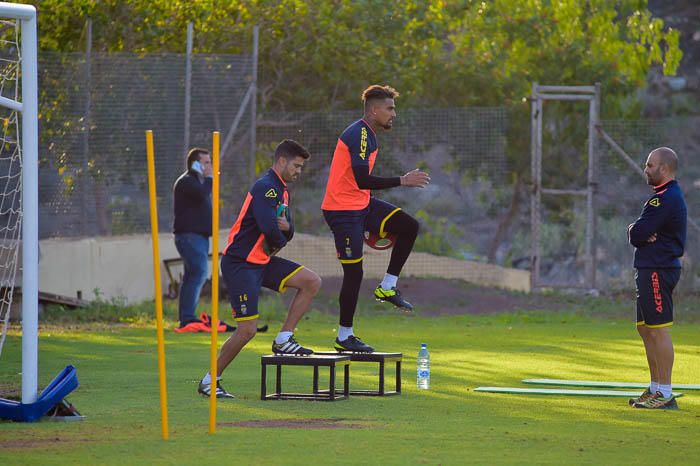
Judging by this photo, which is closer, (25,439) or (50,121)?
(25,439)

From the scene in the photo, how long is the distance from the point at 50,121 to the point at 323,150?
14.9 feet

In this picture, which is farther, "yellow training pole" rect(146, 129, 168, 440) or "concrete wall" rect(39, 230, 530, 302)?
"concrete wall" rect(39, 230, 530, 302)

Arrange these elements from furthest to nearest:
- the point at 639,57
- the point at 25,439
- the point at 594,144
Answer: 1. the point at 639,57
2. the point at 594,144
3. the point at 25,439

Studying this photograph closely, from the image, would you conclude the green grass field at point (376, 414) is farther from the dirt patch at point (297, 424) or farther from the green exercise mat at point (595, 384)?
the green exercise mat at point (595, 384)

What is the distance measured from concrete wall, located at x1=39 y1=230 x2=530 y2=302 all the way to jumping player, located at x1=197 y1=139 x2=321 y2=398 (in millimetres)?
8184

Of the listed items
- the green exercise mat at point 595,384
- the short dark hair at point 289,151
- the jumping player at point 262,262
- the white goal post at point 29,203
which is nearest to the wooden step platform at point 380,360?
the jumping player at point 262,262

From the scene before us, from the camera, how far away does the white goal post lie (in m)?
9.06

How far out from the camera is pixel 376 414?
9195 millimetres

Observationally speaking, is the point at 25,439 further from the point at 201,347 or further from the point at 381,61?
the point at 381,61

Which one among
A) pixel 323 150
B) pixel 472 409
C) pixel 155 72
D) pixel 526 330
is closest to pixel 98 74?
pixel 155 72

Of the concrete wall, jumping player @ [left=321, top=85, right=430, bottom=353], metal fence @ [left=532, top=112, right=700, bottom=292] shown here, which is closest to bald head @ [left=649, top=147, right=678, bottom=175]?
jumping player @ [left=321, top=85, right=430, bottom=353]

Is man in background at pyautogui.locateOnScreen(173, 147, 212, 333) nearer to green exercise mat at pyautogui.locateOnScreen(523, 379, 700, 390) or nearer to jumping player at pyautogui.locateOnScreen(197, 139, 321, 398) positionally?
jumping player at pyautogui.locateOnScreen(197, 139, 321, 398)

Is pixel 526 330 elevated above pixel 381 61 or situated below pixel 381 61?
below

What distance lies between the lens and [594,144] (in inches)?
805
